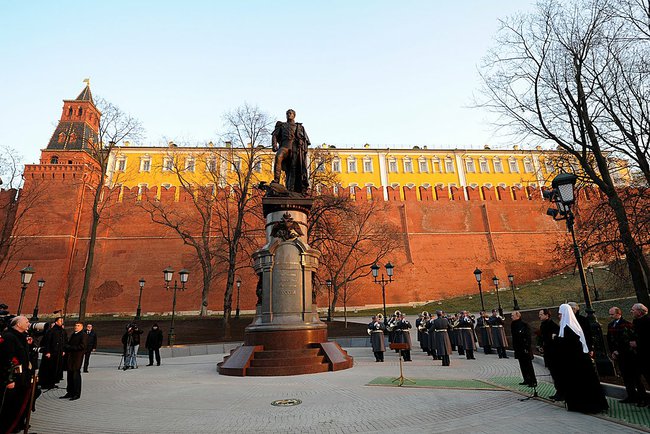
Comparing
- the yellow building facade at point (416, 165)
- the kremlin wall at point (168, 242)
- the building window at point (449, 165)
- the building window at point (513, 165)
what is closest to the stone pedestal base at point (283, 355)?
the kremlin wall at point (168, 242)

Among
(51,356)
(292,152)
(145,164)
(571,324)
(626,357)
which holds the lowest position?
(626,357)

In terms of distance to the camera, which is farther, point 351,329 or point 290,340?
point 351,329

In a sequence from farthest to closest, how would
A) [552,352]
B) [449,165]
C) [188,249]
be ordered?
[449,165] < [188,249] < [552,352]

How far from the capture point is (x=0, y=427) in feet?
15.4

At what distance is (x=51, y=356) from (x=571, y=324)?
10743 millimetres

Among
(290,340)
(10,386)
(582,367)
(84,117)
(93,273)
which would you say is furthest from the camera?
(84,117)

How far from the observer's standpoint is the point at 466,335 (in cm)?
1321

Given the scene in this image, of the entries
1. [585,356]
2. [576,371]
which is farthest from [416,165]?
[576,371]

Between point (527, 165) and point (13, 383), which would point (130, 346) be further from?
point (527, 165)

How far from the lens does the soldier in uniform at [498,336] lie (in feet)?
42.3

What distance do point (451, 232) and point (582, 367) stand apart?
3943 cm

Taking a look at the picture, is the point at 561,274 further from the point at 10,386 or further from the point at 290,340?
the point at 10,386

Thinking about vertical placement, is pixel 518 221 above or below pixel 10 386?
above

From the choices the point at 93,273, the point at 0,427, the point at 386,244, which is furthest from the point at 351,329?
the point at 93,273
